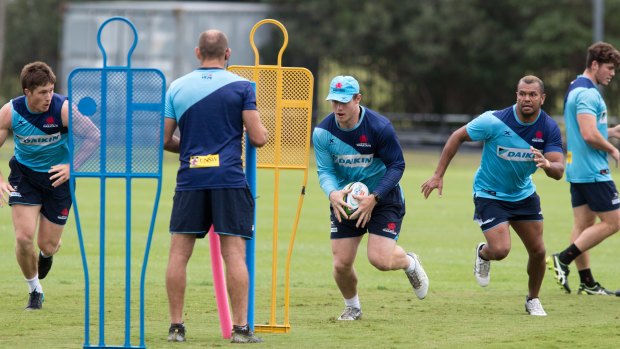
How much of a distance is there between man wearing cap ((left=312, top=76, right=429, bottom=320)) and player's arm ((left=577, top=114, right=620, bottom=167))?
7.66 ft

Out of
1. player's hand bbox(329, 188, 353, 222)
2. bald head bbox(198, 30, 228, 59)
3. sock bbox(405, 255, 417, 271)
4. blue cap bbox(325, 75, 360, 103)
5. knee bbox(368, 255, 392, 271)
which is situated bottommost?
sock bbox(405, 255, 417, 271)

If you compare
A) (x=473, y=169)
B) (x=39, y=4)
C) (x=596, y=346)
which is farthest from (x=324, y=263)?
(x=39, y=4)

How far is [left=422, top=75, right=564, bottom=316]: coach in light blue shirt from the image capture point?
855cm

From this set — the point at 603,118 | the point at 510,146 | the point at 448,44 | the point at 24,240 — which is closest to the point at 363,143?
the point at 510,146

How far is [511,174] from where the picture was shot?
8.74 meters

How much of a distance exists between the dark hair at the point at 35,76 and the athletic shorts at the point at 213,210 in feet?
7.06

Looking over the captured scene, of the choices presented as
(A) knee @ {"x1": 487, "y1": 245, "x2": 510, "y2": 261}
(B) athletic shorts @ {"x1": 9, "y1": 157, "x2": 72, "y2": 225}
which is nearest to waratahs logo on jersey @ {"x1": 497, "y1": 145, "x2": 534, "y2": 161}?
(A) knee @ {"x1": 487, "y1": 245, "x2": 510, "y2": 261}

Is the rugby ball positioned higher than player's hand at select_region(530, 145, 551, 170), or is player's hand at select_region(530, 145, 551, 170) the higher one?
player's hand at select_region(530, 145, 551, 170)

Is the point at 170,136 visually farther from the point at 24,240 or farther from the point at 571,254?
the point at 571,254

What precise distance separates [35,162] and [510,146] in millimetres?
4327

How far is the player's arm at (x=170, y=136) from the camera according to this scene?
22.5ft

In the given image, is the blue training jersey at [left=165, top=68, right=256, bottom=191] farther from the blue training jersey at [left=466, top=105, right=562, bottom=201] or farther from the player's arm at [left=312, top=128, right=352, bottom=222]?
the blue training jersey at [left=466, top=105, right=562, bottom=201]

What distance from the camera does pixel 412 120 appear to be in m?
37.9

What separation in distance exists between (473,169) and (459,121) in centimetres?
563
